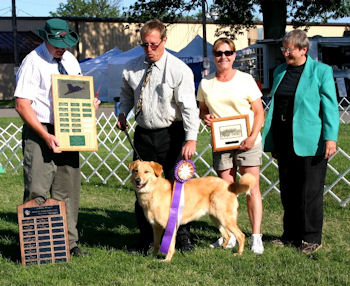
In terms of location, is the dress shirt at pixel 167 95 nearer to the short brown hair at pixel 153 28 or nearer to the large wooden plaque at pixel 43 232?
the short brown hair at pixel 153 28

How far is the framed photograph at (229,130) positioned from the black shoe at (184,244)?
0.86m

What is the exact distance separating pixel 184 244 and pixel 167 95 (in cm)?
132

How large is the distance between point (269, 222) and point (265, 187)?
5.31 ft

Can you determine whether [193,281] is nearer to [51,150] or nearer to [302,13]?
[51,150]

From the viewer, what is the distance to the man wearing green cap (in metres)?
3.88

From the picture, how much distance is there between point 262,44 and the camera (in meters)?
22.7

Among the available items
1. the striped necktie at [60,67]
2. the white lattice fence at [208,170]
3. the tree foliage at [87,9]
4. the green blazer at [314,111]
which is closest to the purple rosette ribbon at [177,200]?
the green blazer at [314,111]

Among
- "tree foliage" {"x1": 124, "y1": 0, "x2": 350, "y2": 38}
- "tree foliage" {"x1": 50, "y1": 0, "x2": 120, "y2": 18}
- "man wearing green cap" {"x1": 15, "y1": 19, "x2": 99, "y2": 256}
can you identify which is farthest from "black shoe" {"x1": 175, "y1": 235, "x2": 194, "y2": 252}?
"tree foliage" {"x1": 50, "y1": 0, "x2": 120, "y2": 18}

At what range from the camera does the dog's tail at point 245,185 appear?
4160 millimetres

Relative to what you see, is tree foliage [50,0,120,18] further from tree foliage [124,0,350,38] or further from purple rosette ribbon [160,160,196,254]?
purple rosette ribbon [160,160,196,254]

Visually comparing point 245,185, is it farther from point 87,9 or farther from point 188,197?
point 87,9

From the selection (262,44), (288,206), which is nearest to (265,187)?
(288,206)

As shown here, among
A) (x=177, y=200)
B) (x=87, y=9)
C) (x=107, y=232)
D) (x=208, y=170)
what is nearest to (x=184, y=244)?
(x=177, y=200)

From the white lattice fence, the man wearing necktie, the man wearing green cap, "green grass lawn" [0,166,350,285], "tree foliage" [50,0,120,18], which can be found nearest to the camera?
"green grass lawn" [0,166,350,285]
